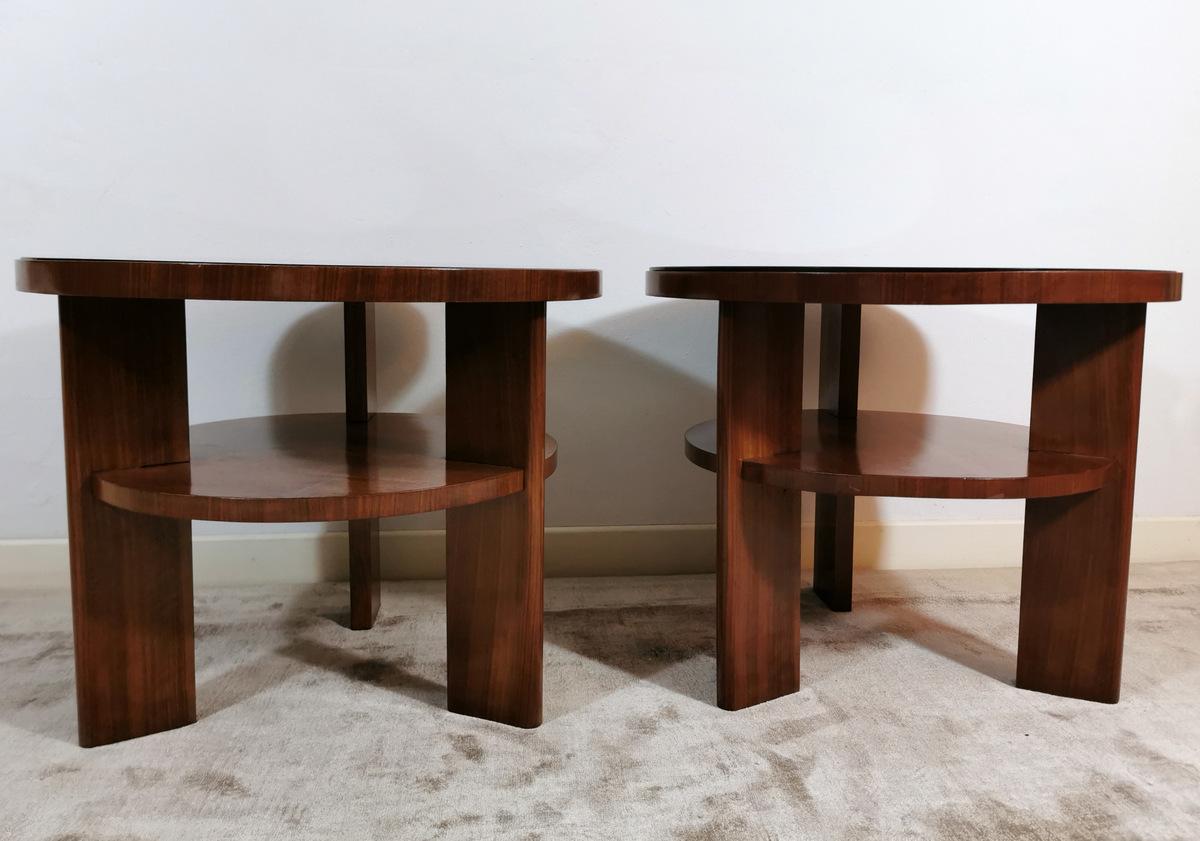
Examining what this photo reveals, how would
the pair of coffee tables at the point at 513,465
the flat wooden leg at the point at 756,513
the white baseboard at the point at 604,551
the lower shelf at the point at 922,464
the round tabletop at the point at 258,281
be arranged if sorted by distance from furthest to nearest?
the white baseboard at the point at 604,551 → the flat wooden leg at the point at 756,513 → the lower shelf at the point at 922,464 → the pair of coffee tables at the point at 513,465 → the round tabletop at the point at 258,281

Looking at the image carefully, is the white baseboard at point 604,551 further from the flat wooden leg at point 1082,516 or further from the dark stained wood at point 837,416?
the flat wooden leg at point 1082,516

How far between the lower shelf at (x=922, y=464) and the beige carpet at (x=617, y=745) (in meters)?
0.36

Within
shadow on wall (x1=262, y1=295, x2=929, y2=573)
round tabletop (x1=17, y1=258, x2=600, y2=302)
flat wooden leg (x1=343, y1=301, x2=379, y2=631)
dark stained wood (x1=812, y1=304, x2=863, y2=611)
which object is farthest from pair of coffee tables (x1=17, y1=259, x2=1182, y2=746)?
shadow on wall (x1=262, y1=295, x2=929, y2=573)

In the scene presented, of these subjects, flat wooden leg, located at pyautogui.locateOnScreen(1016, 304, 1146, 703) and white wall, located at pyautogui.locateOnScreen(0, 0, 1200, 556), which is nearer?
flat wooden leg, located at pyautogui.locateOnScreen(1016, 304, 1146, 703)

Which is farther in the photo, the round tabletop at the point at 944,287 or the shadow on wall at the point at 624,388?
the shadow on wall at the point at 624,388

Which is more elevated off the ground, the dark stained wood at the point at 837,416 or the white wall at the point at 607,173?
the white wall at the point at 607,173

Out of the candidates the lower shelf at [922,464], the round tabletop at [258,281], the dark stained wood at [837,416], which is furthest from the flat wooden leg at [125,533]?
the dark stained wood at [837,416]

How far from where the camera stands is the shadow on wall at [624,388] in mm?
2229

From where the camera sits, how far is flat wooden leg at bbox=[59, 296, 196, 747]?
1.38 meters

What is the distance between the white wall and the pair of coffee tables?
0.57m

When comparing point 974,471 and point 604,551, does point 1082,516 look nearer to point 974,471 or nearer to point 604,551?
point 974,471

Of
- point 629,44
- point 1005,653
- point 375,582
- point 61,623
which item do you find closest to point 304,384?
point 375,582

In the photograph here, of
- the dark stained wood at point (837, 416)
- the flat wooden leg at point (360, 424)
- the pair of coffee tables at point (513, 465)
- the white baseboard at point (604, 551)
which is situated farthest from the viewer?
the white baseboard at point (604, 551)

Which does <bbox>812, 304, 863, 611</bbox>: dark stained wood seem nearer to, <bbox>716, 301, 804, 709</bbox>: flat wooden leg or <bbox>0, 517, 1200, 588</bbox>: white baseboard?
<bbox>0, 517, 1200, 588</bbox>: white baseboard
